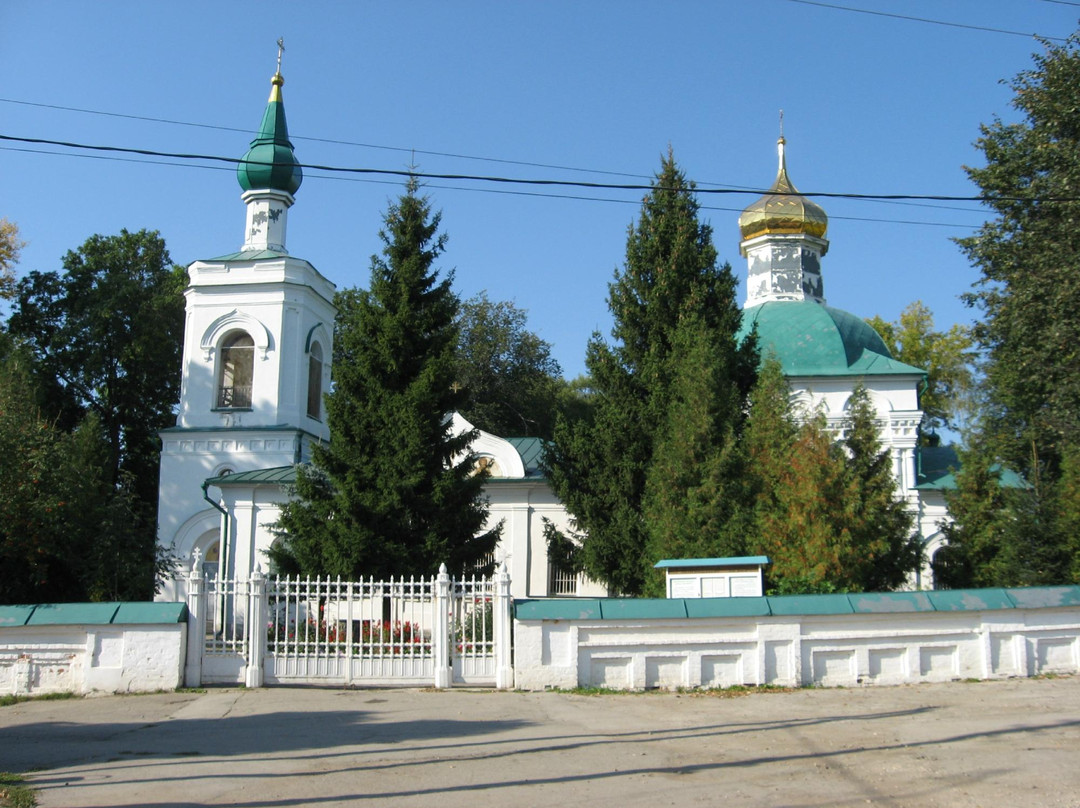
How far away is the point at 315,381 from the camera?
24.1m

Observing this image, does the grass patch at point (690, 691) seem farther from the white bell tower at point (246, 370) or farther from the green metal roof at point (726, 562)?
the white bell tower at point (246, 370)

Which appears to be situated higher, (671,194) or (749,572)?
(671,194)

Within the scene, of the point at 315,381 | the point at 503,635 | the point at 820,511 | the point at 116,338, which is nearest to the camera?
the point at 503,635

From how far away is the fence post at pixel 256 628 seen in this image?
11367 millimetres

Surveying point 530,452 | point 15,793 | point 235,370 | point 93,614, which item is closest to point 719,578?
point 93,614

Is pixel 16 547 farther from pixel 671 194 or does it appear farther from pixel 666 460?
pixel 671 194

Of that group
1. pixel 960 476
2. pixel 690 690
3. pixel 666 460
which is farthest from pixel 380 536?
pixel 960 476

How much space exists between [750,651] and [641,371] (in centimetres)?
748

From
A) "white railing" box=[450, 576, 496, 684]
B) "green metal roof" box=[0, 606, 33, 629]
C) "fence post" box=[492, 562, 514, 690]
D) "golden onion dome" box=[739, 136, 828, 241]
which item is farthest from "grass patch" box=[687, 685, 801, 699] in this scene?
"golden onion dome" box=[739, 136, 828, 241]

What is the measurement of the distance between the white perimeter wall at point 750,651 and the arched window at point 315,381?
13.9 metres

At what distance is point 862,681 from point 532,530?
11.2 m

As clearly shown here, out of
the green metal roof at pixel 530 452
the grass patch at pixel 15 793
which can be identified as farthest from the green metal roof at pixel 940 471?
the grass patch at pixel 15 793

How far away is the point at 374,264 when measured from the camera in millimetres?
16703

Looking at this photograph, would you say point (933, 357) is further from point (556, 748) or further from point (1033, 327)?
point (556, 748)
